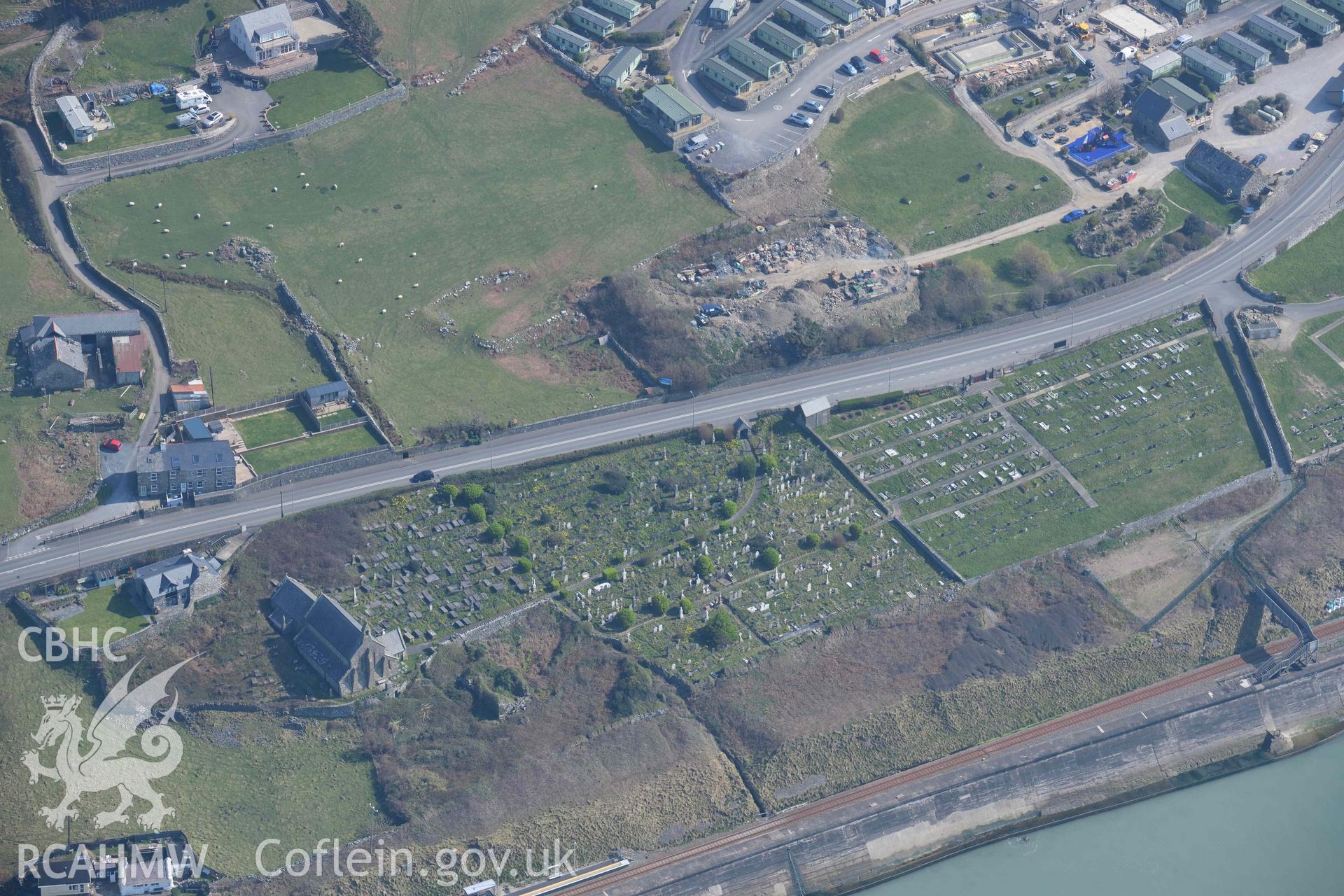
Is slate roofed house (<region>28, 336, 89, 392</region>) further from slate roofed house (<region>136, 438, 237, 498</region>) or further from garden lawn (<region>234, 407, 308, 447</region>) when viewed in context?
garden lawn (<region>234, 407, 308, 447</region>)

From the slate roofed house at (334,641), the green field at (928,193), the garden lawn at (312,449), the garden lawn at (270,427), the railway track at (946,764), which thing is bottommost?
the railway track at (946,764)

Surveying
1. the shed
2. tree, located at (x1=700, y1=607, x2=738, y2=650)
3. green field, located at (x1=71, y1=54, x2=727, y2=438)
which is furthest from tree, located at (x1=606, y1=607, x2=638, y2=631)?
the shed

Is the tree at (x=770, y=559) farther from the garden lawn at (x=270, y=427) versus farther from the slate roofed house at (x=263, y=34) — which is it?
the slate roofed house at (x=263, y=34)

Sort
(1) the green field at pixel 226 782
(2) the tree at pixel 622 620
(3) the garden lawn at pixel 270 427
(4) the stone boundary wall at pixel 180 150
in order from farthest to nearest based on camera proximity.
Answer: (4) the stone boundary wall at pixel 180 150
(3) the garden lawn at pixel 270 427
(2) the tree at pixel 622 620
(1) the green field at pixel 226 782

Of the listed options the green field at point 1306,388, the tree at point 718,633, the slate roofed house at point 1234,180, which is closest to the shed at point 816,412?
the tree at point 718,633

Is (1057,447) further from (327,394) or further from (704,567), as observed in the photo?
(327,394)
